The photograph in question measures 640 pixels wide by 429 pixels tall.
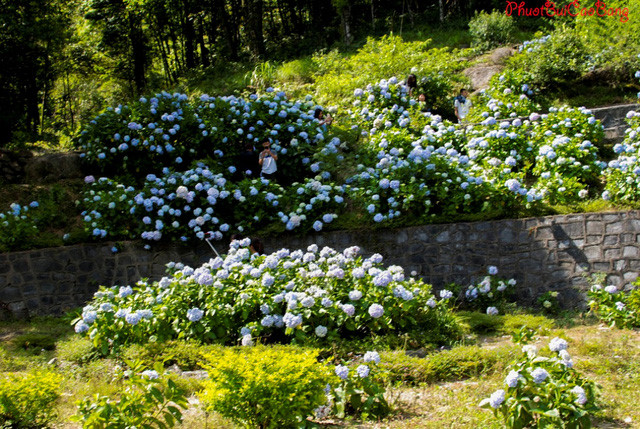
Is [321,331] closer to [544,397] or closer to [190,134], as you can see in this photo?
[544,397]

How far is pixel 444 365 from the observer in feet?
17.5

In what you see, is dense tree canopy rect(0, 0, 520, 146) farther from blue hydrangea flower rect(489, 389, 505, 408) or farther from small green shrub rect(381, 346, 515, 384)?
blue hydrangea flower rect(489, 389, 505, 408)

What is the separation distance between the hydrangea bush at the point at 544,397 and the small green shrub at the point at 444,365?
3.89 ft

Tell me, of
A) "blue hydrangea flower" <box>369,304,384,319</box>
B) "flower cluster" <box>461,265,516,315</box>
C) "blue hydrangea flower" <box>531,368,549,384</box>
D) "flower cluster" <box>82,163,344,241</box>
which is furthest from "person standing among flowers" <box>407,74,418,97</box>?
"blue hydrangea flower" <box>531,368,549,384</box>

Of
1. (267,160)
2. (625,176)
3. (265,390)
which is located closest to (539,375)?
(265,390)

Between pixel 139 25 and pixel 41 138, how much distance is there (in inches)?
244

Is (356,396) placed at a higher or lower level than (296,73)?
lower

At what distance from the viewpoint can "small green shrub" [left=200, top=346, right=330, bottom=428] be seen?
385 centimetres

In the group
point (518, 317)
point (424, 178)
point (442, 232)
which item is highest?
point (424, 178)

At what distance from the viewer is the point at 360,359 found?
5.63 meters

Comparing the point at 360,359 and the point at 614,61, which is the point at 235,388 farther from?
the point at 614,61

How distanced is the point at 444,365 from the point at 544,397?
4.83 feet

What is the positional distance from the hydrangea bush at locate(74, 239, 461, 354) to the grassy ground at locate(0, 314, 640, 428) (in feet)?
0.91

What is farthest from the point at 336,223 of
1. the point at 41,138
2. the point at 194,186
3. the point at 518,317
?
the point at 41,138
